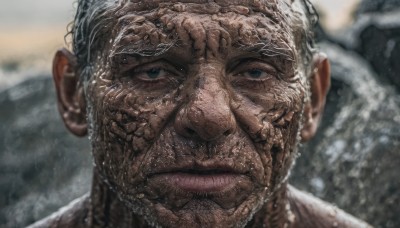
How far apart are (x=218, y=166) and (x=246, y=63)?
0.34 m

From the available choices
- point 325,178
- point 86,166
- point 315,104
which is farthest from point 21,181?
point 315,104

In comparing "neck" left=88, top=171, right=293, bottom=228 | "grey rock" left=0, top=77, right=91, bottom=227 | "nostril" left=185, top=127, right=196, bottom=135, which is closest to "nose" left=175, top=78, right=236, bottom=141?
"nostril" left=185, top=127, right=196, bottom=135

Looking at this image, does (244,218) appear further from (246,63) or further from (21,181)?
(21,181)

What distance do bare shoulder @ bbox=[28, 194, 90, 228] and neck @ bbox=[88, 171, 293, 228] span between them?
0.07 meters

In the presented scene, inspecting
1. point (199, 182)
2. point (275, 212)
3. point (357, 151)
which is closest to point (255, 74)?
point (199, 182)

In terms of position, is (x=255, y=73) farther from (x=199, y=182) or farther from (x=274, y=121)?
(x=199, y=182)

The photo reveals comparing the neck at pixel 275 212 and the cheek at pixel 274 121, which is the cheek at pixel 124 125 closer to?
the cheek at pixel 274 121

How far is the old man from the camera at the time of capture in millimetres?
2289

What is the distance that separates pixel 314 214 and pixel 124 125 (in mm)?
1010

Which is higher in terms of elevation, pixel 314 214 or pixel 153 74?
pixel 153 74

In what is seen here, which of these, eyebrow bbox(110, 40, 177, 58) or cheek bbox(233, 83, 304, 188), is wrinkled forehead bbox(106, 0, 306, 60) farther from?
cheek bbox(233, 83, 304, 188)

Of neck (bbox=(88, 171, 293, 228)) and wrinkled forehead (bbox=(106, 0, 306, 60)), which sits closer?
wrinkled forehead (bbox=(106, 0, 306, 60))

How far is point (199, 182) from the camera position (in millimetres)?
2283

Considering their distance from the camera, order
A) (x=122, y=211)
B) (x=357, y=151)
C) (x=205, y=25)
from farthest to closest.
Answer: (x=357, y=151)
(x=122, y=211)
(x=205, y=25)
